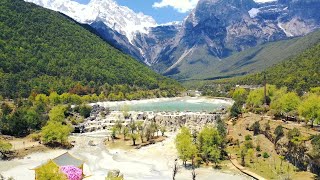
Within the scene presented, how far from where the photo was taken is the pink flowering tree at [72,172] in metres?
56.8

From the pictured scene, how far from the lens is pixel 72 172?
57.8m

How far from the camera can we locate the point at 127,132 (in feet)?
Answer: 379

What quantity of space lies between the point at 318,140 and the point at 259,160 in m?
14.4

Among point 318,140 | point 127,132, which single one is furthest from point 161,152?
point 318,140

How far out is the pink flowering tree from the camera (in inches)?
2236

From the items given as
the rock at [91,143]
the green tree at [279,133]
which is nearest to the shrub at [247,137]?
the green tree at [279,133]

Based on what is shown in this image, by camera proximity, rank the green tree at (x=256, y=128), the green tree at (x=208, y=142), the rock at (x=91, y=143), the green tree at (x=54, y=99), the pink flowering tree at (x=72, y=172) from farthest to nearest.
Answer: the green tree at (x=54, y=99) < the rock at (x=91, y=143) < the green tree at (x=256, y=128) < the green tree at (x=208, y=142) < the pink flowering tree at (x=72, y=172)

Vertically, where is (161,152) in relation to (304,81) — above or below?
below

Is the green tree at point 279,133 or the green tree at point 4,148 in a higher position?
the green tree at point 279,133

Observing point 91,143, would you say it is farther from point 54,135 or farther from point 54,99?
point 54,99

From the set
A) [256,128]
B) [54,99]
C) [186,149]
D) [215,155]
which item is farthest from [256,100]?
[54,99]

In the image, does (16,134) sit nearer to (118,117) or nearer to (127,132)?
(127,132)

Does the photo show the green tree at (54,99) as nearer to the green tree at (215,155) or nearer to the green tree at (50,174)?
the green tree at (215,155)

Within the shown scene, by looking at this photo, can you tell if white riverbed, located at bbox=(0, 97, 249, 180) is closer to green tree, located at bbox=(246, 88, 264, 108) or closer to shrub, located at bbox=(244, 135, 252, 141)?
shrub, located at bbox=(244, 135, 252, 141)
